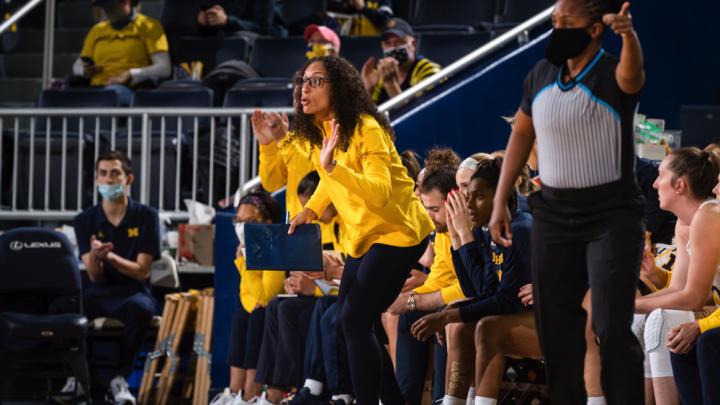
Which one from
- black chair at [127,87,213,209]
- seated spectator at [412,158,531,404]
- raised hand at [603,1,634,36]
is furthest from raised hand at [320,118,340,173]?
black chair at [127,87,213,209]

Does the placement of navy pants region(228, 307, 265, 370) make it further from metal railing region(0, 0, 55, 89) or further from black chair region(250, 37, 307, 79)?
metal railing region(0, 0, 55, 89)

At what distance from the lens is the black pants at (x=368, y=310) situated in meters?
4.92

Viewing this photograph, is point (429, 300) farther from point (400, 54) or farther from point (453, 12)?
point (453, 12)

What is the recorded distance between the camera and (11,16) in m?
10.9

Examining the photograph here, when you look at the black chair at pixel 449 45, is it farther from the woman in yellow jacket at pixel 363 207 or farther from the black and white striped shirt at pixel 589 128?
the black and white striped shirt at pixel 589 128

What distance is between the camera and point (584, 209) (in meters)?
3.63

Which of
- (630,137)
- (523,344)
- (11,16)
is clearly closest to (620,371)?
(630,137)

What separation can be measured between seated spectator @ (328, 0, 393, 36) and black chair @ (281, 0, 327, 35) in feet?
1.55

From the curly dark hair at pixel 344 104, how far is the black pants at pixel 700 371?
1565mm

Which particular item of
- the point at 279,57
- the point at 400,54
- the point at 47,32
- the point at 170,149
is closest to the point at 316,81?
the point at 400,54

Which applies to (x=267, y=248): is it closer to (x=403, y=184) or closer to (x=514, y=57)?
(x=403, y=184)

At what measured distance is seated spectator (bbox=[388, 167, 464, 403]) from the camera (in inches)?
223

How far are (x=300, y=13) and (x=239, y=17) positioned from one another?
21.2 inches

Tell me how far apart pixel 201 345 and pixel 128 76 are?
3.03 meters
